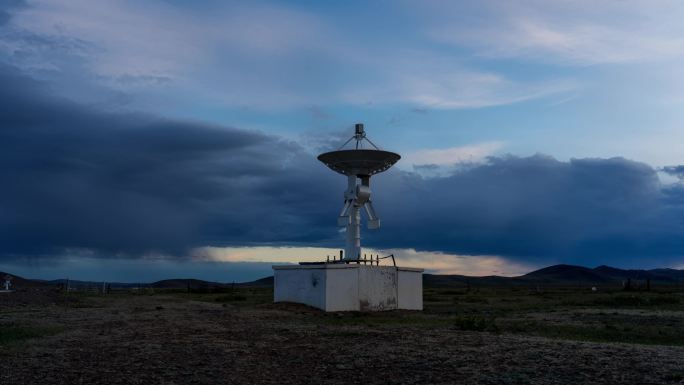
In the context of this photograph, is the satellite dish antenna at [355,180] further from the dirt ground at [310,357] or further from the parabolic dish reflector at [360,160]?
the dirt ground at [310,357]

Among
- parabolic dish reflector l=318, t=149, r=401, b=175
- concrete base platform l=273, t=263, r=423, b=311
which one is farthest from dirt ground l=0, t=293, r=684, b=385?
parabolic dish reflector l=318, t=149, r=401, b=175

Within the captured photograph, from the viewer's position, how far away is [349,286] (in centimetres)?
3709

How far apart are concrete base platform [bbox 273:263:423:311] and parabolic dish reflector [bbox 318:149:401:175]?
6178 mm

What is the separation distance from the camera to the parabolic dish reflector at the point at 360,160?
3938 centimetres

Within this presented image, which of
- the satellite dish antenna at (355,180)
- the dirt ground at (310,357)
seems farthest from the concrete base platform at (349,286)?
the dirt ground at (310,357)

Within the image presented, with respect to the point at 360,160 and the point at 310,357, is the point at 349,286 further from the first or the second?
the point at 310,357

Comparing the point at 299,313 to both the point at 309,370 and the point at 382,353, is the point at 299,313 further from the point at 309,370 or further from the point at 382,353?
the point at 309,370

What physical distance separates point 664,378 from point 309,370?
7606mm

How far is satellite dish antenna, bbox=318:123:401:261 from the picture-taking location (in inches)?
1553

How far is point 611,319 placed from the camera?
3111 centimetres

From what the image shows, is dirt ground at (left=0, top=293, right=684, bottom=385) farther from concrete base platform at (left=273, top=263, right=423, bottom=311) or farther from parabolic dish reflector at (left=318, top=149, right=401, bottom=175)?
parabolic dish reflector at (left=318, top=149, right=401, bottom=175)

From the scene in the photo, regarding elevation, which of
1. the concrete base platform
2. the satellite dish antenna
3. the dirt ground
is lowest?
the dirt ground

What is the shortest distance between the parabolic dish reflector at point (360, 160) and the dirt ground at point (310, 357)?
15278 millimetres

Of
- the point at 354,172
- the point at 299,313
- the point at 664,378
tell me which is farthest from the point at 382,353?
the point at 354,172
